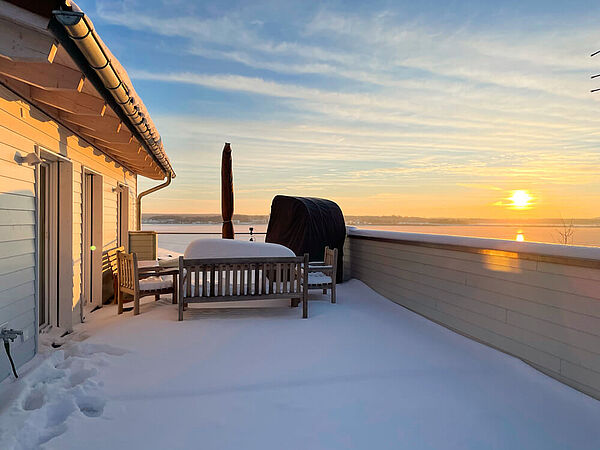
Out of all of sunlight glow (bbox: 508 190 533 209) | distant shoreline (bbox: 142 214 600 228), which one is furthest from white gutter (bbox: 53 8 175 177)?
distant shoreline (bbox: 142 214 600 228)

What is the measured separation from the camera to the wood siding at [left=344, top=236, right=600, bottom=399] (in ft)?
10.1

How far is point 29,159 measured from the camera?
11.6 feet

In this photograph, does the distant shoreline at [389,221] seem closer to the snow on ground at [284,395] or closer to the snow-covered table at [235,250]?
the snow-covered table at [235,250]

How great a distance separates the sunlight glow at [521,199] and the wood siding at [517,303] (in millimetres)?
8244

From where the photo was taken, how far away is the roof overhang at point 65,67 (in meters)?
2.09

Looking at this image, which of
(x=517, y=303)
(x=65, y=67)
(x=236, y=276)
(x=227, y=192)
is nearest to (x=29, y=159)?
(x=65, y=67)

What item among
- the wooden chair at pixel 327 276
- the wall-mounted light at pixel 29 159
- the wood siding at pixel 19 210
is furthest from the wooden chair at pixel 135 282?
the wooden chair at pixel 327 276

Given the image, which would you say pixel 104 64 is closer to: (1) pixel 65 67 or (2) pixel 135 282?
(1) pixel 65 67

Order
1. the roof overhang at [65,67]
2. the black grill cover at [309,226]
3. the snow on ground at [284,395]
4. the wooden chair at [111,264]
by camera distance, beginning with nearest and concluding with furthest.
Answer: the roof overhang at [65,67], the snow on ground at [284,395], the wooden chair at [111,264], the black grill cover at [309,226]

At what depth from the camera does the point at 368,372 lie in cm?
338

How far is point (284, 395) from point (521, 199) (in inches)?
530

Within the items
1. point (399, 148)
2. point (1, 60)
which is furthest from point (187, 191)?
point (1, 60)

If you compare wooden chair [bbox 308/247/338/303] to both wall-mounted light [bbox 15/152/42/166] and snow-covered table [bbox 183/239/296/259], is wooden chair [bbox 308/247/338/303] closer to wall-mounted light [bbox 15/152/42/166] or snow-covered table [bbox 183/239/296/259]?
snow-covered table [bbox 183/239/296/259]

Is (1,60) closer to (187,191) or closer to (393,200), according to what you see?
(187,191)
